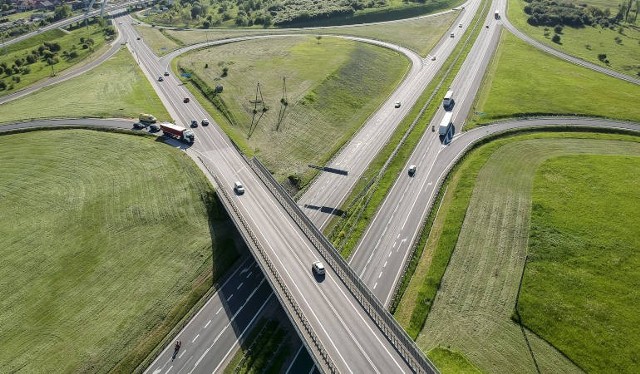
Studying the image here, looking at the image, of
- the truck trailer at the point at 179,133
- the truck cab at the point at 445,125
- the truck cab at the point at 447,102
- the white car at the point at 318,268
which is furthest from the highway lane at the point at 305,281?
the truck cab at the point at 447,102

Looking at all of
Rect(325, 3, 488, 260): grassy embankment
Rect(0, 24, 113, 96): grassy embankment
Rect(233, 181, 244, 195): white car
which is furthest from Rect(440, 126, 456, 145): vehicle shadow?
Rect(0, 24, 113, 96): grassy embankment

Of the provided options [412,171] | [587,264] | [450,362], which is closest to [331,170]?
[412,171]

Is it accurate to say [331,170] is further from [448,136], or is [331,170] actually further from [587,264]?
[587,264]

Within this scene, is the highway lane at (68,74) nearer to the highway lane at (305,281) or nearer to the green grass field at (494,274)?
the highway lane at (305,281)

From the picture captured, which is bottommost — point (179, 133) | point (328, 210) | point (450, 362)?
point (450, 362)

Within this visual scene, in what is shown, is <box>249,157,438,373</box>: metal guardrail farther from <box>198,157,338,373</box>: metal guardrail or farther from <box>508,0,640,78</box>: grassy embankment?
<box>508,0,640,78</box>: grassy embankment

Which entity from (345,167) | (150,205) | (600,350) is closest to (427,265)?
(600,350)
